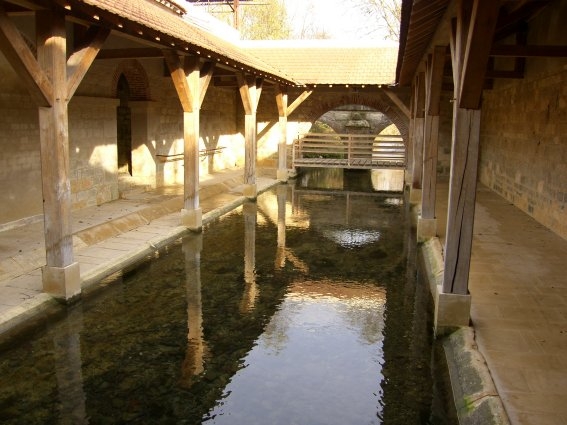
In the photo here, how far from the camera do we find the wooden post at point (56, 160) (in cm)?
517

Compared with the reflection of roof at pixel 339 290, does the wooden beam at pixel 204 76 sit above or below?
above

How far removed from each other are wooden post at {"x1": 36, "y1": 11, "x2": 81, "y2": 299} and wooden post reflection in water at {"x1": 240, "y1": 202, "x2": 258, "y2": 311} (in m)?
1.83

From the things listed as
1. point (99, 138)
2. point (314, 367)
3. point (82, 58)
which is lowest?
point (314, 367)

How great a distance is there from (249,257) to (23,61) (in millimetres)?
3890

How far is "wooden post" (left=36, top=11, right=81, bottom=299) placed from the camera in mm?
5168

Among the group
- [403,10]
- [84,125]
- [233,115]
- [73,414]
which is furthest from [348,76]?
[73,414]

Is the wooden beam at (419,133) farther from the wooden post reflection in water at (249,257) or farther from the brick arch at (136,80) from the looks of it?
the brick arch at (136,80)

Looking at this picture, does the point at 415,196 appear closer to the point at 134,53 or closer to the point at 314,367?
the point at 134,53

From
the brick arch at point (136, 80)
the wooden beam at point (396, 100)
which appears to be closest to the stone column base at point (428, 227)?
the brick arch at point (136, 80)

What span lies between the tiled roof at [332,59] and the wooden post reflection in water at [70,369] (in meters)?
12.4

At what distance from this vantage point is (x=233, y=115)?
1927 cm

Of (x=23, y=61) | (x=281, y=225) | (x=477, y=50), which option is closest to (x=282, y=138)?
(x=281, y=225)

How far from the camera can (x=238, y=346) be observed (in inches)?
183

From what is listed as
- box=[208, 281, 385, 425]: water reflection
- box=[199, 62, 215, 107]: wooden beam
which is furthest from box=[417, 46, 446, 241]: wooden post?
box=[199, 62, 215, 107]: wooden beam
